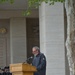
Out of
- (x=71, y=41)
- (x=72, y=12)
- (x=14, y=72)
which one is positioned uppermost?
(x=72, y=12)

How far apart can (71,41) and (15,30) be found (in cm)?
1284

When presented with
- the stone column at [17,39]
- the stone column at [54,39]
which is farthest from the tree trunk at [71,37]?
the stone column at [17,39]

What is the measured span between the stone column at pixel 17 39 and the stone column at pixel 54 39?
6807mm

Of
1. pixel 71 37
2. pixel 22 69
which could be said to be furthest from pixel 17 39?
pixel 71 37

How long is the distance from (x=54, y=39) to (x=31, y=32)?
25.1 feet

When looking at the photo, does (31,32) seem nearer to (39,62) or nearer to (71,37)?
(39,62)

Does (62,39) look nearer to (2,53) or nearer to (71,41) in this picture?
(71,41)

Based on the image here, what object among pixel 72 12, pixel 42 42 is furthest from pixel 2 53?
pixel 72 12

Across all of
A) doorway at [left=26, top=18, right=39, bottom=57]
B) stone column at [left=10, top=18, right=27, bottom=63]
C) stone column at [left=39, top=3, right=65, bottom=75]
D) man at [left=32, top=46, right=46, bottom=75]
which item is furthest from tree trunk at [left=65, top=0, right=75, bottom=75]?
doorway at [left=26, top=18, right=39, bottom=57]

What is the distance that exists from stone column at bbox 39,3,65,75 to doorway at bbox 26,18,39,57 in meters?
7.40

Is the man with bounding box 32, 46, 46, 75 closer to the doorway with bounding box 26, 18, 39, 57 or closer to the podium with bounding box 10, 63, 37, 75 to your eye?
the podium with bounding box 10, 63, 37, 75

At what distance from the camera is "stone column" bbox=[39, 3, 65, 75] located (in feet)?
49.0

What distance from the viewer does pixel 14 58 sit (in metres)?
21.8

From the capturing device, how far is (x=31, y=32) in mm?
22562
